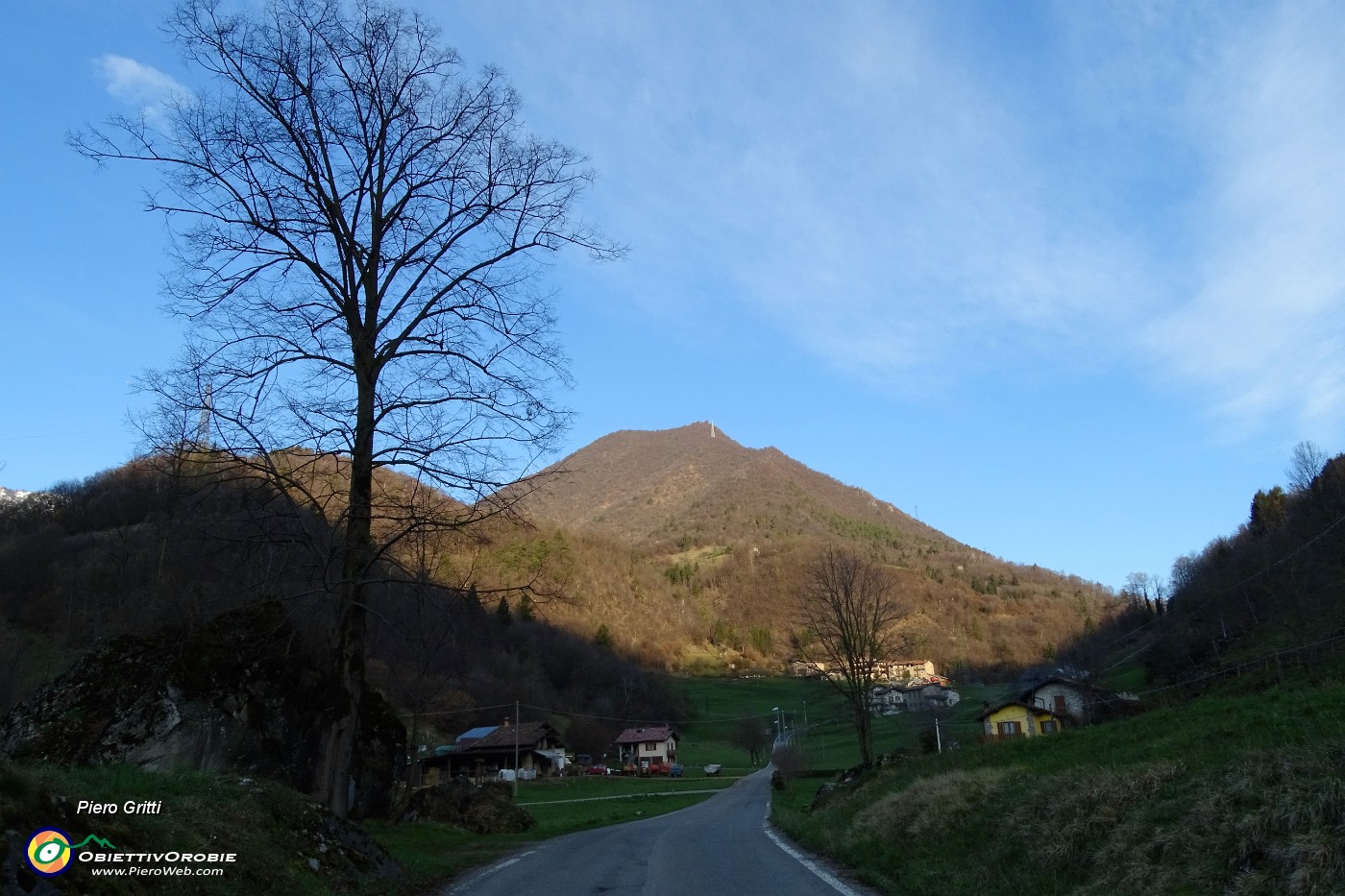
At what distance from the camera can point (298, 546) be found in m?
11.7

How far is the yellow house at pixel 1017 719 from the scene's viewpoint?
59688mm

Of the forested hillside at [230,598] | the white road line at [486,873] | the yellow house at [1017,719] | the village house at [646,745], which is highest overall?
the forested hillside at [230,598]

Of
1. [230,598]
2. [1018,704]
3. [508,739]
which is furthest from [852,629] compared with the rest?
[508,739]

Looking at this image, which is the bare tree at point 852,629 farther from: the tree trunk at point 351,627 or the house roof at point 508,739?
the house roof at point 508,739

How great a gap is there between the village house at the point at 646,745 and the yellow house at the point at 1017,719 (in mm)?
43016

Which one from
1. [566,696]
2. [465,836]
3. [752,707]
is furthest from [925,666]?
[465,836]

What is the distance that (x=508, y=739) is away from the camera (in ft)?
253

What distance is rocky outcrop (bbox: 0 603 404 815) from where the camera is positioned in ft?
43.1

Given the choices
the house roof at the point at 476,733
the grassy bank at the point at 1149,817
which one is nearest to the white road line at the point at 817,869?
the grassy bank at the point at 1149,817

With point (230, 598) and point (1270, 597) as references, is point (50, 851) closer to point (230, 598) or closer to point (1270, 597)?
point (230, 598)

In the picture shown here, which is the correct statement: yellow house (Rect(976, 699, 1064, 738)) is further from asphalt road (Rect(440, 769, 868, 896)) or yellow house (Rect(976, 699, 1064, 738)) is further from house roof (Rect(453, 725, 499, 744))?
asphalt road (Rect(440, 769, 868, 896))

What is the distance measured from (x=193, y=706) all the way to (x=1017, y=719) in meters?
59.8

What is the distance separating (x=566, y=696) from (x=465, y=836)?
79.8m

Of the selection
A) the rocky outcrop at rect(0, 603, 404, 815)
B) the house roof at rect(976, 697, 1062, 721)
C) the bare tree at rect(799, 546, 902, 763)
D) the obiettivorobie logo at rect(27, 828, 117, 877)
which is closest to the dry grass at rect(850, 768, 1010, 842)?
the rocky outcrop at rect(0, 603, 404, 815)
